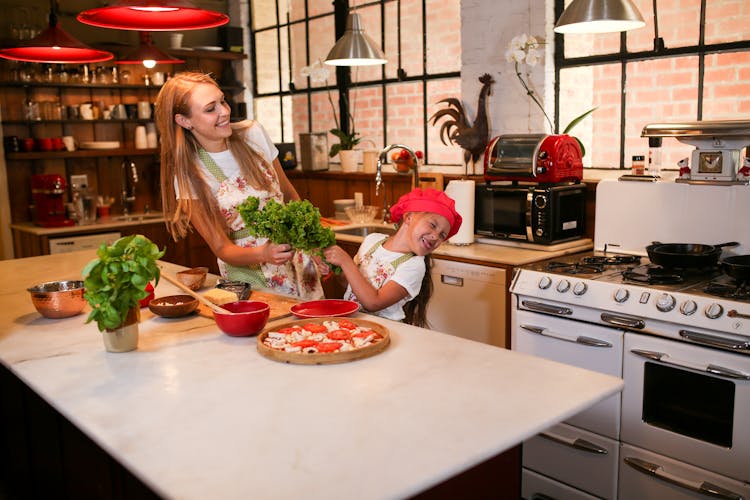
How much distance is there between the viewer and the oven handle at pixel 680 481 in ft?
7.86

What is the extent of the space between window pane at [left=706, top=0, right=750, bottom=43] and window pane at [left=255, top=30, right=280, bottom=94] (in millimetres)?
3780

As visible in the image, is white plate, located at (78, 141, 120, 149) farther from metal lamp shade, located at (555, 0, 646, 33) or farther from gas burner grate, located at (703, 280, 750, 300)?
gas burner grate, located at (703, 280, 750, 300)

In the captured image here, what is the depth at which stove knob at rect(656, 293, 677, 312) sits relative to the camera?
2537mm

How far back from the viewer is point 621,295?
269 cm

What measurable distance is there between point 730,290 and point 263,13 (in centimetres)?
501

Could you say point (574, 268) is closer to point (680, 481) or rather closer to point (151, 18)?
point (680, 481)

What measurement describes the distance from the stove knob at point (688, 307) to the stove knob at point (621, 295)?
212mm

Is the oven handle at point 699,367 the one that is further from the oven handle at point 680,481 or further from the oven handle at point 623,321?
the oven handle at point 680,481

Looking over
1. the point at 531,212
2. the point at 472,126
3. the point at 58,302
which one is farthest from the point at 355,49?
the point at 58,302

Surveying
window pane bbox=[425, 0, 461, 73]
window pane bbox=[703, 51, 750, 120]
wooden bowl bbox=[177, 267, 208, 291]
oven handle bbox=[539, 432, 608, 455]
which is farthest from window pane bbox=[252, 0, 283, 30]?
oven handle bbox=[539, 432, 608, 455]

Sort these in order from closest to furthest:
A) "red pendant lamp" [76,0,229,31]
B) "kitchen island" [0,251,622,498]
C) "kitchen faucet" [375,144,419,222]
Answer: "kitchen island" [0,251,622,498] < "red pendant lamp" [76,0,229,31] < "kitchen faucet" [375,144,419,222]

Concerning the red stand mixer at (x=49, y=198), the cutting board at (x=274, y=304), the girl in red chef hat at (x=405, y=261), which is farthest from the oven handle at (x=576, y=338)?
the red stand mixer at (x=49, y=198)

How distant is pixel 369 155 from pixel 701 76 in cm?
227

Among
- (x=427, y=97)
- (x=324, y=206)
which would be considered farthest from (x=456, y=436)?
(x=324, y=206)
